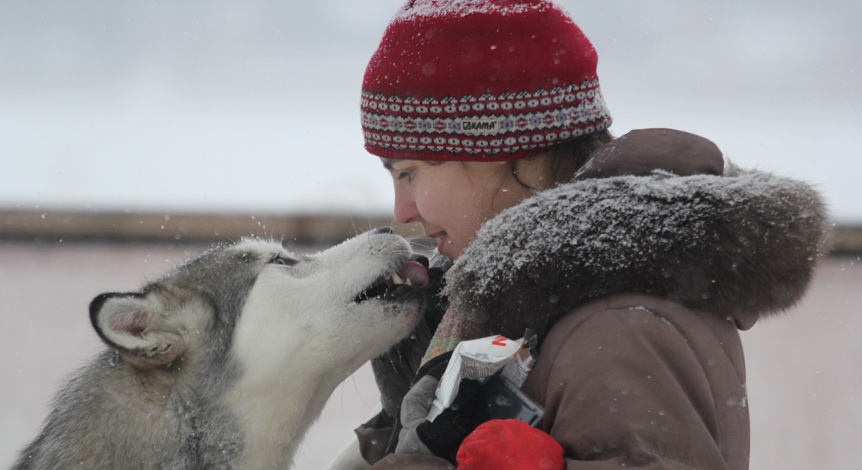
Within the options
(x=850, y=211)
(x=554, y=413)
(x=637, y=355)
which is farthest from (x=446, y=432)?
(x=850, y=211)

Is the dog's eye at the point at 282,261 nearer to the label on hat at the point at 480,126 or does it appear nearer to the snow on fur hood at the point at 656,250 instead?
the label on hat at the point at 480,126

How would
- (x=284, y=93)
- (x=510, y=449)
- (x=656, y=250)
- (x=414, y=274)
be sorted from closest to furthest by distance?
(x=510, y=449) < (x=656, y=250) < (x=414, y=274) < (x=284, y=93)

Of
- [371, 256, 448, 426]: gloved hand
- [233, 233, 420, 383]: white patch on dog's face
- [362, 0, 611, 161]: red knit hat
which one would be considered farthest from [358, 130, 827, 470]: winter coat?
[371, 256, 448, 426]: gloved hand

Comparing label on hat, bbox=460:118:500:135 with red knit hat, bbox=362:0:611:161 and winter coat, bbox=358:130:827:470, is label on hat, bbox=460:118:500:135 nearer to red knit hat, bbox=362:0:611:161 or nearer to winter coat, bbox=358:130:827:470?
red knit hat, bbox=362:0:611:161

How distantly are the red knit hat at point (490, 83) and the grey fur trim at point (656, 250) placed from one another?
1.34ft

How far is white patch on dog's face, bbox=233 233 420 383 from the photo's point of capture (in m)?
2.02

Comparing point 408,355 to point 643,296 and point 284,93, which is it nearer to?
point 643,296

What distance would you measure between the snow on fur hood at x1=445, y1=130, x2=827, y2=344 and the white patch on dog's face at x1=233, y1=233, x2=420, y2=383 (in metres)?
0.70

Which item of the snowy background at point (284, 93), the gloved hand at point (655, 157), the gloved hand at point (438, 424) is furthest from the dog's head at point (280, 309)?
the snowy background at point (284, 93)

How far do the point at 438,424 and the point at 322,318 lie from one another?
77cm

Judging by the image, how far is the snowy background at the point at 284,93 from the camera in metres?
6.77

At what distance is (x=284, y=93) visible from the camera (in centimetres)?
897

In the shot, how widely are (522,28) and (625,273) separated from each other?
2.68 feet

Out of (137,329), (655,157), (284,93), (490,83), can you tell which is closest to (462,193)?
(490,83)
